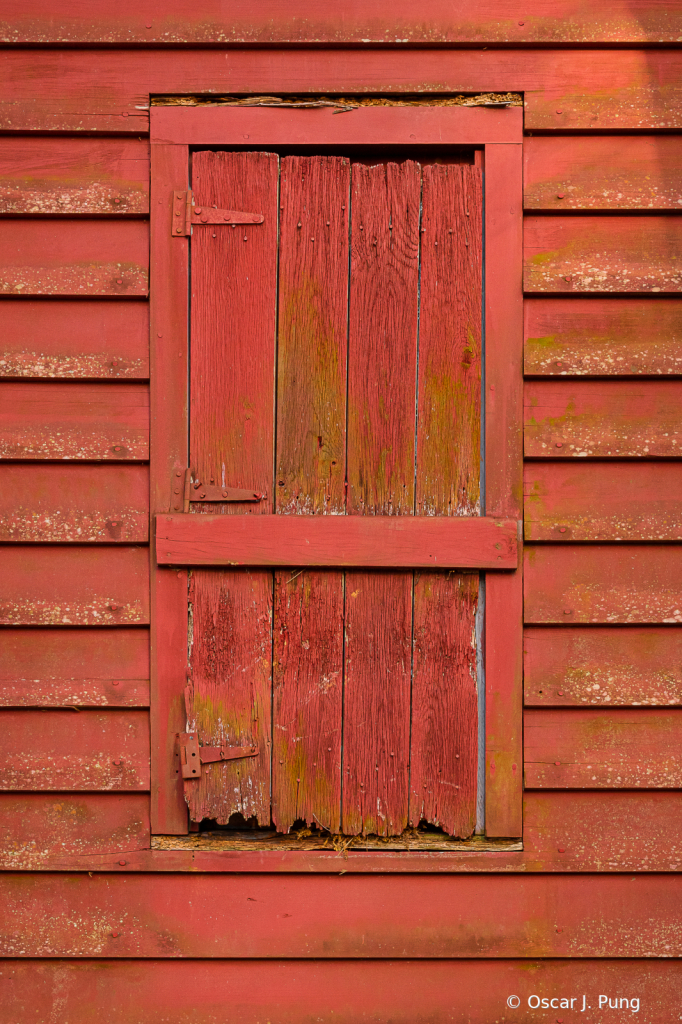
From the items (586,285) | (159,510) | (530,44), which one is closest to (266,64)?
(530,44)

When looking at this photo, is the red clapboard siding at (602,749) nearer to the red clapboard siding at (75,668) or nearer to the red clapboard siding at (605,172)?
the red clapboard siding at (75,668)

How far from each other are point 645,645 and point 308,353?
1.13 m

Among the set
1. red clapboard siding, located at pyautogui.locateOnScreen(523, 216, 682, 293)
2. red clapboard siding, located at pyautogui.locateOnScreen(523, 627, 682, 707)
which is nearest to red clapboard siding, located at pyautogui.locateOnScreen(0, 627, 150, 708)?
red clapboard siding, located at pyautogui.locateOnScreen(523, 627, 682, 707)

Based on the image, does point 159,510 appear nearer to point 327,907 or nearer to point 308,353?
point 308,353

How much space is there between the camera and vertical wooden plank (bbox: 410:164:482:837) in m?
1.82

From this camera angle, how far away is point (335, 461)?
6.00ft

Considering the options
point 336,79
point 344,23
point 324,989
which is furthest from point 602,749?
point 344,23

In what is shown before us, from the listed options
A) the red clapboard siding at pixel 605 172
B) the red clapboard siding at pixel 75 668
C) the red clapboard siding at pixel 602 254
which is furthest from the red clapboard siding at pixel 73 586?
the red clapboard siding at pixel 605 172

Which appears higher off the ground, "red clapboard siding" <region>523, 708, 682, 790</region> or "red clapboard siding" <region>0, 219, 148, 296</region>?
"red clapboard siding" <region>0, 219, 148, 296</region>

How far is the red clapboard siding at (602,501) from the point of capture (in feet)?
6.04

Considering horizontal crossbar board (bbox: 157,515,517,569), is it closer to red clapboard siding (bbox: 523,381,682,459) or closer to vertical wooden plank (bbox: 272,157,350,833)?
vertical wooden plank (bbox: 272,157,350,833)

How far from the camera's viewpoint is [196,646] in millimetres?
1824

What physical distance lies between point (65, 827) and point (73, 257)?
1.44m

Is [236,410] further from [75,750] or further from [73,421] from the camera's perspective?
[75,750]
